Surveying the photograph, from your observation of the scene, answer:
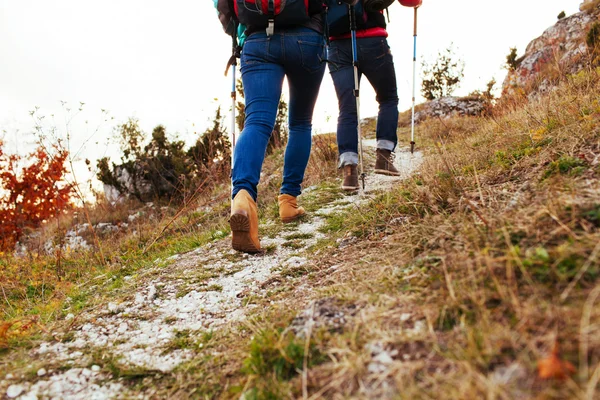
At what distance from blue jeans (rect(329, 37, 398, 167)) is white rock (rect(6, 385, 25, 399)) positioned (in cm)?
300

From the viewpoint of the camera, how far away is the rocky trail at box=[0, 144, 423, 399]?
4.61ft

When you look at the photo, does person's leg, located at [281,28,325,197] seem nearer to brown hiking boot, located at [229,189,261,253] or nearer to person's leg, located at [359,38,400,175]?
brown hiking boot, located at [229,189,261,253]

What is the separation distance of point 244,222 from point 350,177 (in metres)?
1.71

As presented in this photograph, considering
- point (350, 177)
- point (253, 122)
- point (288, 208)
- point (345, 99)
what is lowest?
point (288, 208)

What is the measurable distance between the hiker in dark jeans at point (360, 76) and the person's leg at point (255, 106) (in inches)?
49.0

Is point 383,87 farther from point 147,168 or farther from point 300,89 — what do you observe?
point 147,168

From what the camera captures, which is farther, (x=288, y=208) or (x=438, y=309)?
(x=288, y=208)

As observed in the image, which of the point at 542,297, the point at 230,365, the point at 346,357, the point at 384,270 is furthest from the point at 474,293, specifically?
the point at 230,365

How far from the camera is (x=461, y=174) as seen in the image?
2.53m

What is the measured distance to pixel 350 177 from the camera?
392 cm

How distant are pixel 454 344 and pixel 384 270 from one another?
27.0 inches

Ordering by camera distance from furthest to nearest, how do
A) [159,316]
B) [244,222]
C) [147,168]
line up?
1. [147,168]
2. [244,222]
3. [159,316]

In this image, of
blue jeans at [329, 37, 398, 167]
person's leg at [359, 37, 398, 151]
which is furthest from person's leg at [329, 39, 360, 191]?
person's leg at [359, 37, 398, 151]

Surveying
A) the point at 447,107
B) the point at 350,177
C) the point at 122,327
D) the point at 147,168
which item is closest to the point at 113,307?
the point at 122,327
